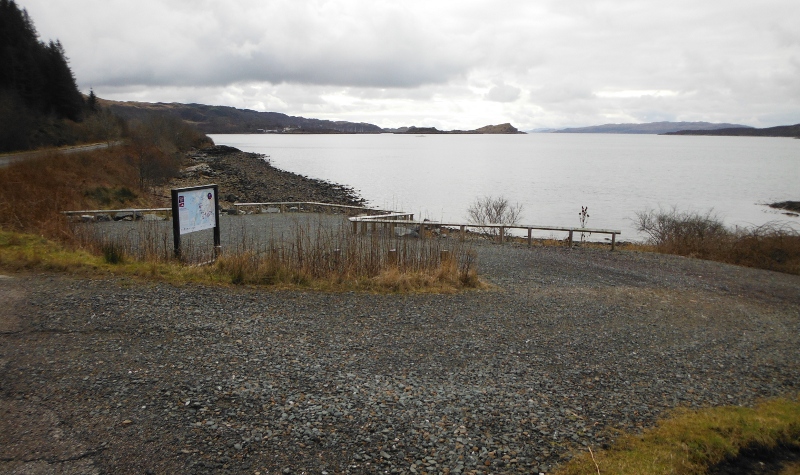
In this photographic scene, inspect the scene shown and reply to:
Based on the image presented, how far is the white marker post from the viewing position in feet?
31.8

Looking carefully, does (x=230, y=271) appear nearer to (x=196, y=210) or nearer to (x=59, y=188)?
(x=196, y=210)

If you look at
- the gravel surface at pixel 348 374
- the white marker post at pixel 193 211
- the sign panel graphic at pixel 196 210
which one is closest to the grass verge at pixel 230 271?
the gravel surface at pixel 348 374

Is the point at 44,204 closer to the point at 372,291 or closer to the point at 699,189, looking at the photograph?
the point at 372,291

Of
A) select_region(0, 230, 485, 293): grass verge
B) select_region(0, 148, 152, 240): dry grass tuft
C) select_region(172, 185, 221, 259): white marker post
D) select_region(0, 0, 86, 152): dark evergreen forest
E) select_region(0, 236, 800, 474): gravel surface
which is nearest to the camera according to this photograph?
select_region(0, 236, 800, 474): gravel surface

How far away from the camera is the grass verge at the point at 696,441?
399 centimetres

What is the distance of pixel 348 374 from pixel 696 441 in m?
3.15

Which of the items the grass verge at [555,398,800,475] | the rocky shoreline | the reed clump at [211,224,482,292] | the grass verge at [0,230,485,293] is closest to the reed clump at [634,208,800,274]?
the reed clump at [211,224,482,292]

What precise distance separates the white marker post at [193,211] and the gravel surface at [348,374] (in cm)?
169

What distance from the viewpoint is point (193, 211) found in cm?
1015

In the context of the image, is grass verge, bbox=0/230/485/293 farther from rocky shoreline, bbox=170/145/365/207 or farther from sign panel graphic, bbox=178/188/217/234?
rocky shoreline, bbox=170/145/365/207

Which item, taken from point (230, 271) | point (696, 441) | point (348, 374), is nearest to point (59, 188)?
point (230, 271)

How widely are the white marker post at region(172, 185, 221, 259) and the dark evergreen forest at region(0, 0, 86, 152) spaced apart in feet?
90.8

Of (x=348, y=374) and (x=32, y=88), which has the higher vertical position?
(x=32, y=88)

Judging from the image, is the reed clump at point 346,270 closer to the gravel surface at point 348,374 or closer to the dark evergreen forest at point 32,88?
the gravel surface at point 348,374
